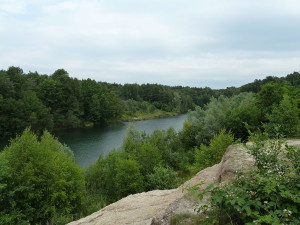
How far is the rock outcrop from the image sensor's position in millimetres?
6418

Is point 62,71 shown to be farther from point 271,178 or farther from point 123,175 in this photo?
point 271,178

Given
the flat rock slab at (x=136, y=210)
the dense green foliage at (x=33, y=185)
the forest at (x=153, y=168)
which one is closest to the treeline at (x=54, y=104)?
the forest at (x=153, y=168)

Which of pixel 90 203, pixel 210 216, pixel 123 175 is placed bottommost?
pixel 90 203

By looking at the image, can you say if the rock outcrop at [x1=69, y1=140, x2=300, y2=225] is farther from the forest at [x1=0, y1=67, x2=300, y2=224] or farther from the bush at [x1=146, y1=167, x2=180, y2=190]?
the bush at [x1=146, y1=167, x2=180, y2=190]

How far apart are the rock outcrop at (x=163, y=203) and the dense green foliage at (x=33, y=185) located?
31.0 ft

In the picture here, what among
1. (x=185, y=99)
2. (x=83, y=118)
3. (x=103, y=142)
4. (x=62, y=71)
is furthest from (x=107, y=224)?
(x=185, y=99)

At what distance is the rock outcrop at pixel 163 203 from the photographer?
21.1 ft

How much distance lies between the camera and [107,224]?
29.8ft

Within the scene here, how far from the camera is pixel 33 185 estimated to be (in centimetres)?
1755

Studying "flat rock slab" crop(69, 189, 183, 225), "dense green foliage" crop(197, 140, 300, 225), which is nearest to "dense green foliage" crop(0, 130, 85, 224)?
"flat rock slab" crop(69, 189, 183, 225)

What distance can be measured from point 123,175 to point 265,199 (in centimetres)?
2133

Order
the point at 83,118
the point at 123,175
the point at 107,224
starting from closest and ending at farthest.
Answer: the point at 107,224 < the point at 123,175 < the point at 83,118

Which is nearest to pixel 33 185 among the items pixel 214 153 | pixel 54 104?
pixel 214 153

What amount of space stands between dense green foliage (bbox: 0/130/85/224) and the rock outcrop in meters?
9.44
